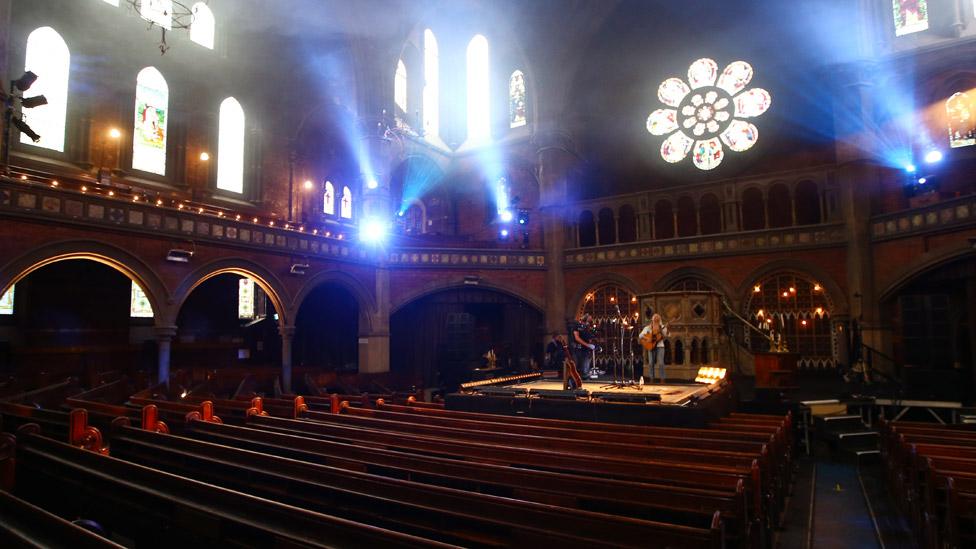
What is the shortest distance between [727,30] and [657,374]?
18.4 meters

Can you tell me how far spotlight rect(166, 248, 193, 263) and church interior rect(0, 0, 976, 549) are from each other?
0.49 feet

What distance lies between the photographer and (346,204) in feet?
85.4

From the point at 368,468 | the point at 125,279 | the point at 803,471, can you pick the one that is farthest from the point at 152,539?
the point at 125,279

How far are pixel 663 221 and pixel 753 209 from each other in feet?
12.4

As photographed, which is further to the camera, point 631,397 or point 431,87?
point 431,87

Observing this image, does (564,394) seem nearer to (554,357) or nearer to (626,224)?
(554,357)

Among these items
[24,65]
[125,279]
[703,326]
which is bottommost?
[703,326]

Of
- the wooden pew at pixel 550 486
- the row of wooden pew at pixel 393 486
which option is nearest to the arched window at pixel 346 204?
the row of wooden pew at pixel 393 486

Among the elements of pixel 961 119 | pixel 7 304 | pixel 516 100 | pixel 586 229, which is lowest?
pixel 7 304

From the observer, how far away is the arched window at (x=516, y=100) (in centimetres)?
2794

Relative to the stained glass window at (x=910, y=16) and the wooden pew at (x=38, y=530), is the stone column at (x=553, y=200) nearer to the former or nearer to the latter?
the stained glass window at (x=910, y=16)

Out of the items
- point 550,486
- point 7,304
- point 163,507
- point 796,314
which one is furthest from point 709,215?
point 7,304

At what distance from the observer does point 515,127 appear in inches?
1100

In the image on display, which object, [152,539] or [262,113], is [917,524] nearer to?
[152,539]
